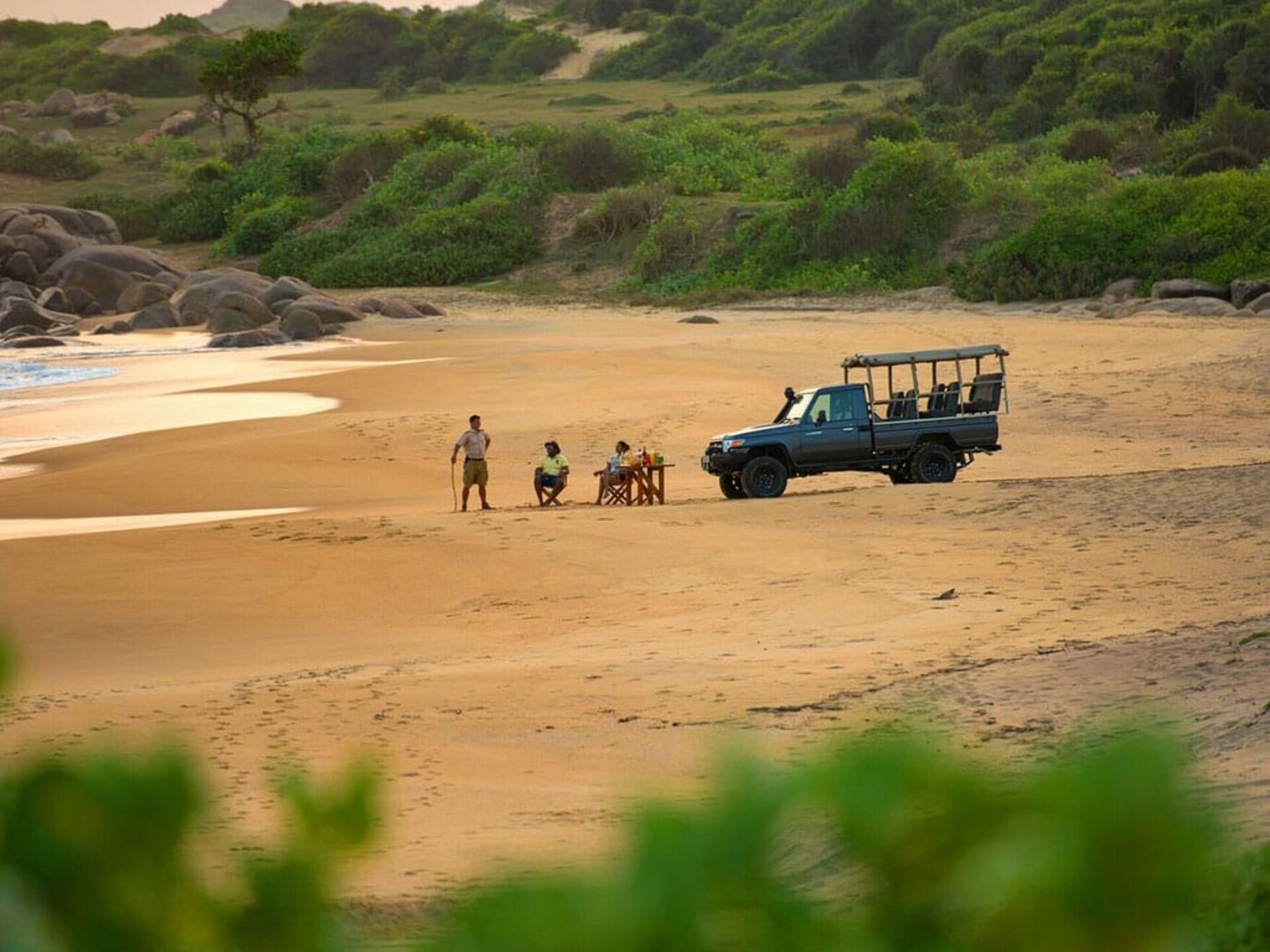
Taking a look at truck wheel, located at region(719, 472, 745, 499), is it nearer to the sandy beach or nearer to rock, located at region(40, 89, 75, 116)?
the sandy beach

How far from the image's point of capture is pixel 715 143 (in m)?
60.0

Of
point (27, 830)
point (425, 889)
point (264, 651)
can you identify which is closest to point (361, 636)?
point (264, 651)

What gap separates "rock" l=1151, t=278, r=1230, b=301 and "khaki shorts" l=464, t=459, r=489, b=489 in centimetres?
A: 2189

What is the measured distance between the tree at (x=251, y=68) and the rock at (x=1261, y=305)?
1819 inches

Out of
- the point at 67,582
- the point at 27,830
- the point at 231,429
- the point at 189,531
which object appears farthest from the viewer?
the point at 231,429

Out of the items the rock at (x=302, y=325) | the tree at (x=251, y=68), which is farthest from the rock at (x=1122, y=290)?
the tree at (x=251, y=68)

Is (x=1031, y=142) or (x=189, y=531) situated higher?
(x=1031, y=142)

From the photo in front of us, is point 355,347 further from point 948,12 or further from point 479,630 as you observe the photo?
point 948,12

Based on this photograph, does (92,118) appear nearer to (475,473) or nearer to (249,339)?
(249,339)

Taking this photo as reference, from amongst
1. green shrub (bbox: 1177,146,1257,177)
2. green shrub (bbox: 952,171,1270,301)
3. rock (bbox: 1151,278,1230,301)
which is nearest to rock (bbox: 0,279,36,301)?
green shrub (bbox: 952,171,1270,301)

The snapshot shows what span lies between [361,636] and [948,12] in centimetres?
7337

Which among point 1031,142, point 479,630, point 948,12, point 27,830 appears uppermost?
point 948,12

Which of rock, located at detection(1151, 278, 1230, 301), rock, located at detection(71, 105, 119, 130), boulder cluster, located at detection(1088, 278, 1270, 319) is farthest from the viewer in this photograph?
rock, located at detection(71, 105, 119, 130)

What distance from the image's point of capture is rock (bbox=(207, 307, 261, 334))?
44.4 m
